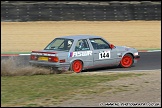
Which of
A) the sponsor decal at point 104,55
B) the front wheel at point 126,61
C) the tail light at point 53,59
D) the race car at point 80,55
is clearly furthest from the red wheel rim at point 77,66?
the front wheel at point 126,61

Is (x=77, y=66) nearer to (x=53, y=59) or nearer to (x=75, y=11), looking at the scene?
(x=53, y=59)

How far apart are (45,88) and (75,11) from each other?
71.0ft

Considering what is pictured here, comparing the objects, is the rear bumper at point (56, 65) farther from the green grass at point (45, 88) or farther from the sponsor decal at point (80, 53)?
the green grass at point (45, 88)

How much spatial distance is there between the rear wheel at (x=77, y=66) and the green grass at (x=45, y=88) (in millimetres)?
2062

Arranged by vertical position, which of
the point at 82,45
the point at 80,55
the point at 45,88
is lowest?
the point at 45,88

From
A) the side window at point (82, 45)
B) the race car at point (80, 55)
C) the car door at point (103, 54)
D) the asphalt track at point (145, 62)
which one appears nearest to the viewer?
the race car at point (80, 55)

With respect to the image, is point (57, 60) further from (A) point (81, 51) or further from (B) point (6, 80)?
(B) point (6, 80)

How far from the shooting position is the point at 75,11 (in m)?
30.9

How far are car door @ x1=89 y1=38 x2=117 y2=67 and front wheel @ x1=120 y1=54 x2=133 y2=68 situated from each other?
41cm

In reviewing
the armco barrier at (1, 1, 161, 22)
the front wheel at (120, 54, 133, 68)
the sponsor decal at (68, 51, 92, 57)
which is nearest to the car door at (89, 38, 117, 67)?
the sponsor decal at (68, 51, 92, 57)

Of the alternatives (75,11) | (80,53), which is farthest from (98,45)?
(75,11)

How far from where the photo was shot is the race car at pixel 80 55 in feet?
44.4

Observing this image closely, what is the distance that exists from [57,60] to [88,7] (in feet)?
60.3

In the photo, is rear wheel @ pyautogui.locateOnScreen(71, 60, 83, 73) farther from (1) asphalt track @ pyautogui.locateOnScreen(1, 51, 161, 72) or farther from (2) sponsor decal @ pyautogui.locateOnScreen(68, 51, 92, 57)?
(1) asphalt track @ pyautogui.locateOnScreen(1, 51, 161, 72)
